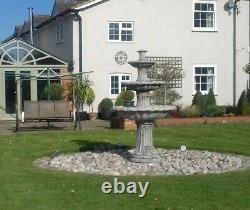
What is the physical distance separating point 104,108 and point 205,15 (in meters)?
7.57

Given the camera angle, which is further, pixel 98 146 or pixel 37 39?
pixel 37 39

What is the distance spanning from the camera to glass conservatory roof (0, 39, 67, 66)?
24.9m

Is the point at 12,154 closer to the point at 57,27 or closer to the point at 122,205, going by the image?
the point at 122,205

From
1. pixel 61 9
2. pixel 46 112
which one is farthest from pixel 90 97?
pixel 61 9

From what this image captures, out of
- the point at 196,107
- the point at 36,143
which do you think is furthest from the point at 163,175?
the point at 196,107

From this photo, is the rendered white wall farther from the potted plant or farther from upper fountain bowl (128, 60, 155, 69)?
upper fountain bowl (128, 60, 155, 69)

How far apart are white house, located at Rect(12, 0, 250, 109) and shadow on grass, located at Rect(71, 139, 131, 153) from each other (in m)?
10.8

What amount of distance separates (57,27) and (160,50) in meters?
6.05

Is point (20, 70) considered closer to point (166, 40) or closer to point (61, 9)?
point (166, 40)

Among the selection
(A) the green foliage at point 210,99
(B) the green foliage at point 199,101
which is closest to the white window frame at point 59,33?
(B) the green foliage at point 199,101

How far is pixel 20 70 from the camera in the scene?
82.0 ft

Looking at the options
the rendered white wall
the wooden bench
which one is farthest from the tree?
the wooden bench

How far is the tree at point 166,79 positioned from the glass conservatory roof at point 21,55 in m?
4.92

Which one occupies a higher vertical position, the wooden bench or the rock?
the wooden bench
